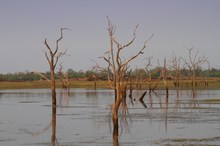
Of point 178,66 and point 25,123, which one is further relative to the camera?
point 178,66

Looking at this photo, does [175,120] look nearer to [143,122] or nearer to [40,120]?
[143,122]

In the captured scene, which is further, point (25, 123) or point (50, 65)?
point (50, 65)

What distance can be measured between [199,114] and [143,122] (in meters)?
5.40

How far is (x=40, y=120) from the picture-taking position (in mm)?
27578

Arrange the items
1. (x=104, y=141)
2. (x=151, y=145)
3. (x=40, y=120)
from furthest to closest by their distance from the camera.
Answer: (x=40, y=120) → (x=104, y=141) → (x=151, y=145)

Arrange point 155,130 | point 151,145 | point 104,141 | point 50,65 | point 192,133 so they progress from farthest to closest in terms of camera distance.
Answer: point 50,65
point 155,130
point 192,133
point 104,141
point 151,145

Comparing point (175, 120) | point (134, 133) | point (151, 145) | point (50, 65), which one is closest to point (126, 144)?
point (151, 145)

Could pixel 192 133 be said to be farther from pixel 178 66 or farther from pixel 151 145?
pixel 178 66

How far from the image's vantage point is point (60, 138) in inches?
772

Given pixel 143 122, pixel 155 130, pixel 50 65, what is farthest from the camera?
pixel 50 65

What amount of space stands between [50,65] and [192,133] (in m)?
16.9

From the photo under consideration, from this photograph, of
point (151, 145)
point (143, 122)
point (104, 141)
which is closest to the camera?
point (151, 145)

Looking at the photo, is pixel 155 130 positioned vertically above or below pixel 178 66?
below

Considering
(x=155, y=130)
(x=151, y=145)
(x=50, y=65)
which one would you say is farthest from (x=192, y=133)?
(x=50, y=65)
